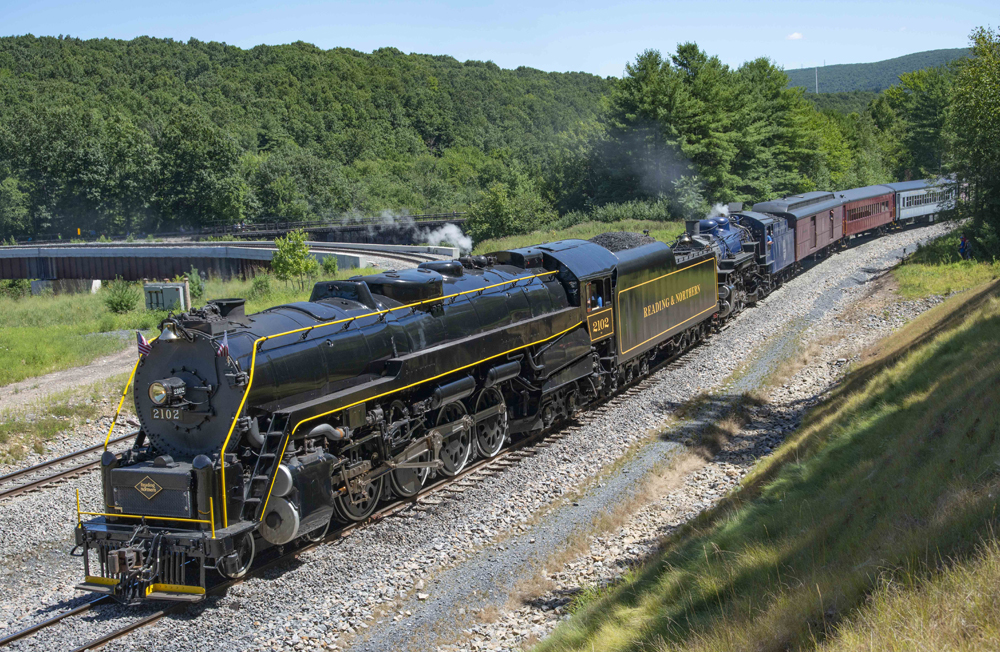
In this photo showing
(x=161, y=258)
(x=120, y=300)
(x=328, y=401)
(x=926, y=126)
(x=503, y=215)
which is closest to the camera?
(x=328, y=401)

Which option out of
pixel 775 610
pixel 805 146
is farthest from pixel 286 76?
pixel 775 610

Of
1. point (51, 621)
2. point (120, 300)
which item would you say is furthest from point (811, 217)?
point (51, 621)

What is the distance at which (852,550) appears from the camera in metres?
6.20

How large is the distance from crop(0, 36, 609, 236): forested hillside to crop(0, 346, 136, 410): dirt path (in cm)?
5123

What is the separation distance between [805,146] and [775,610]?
65827 millimetres

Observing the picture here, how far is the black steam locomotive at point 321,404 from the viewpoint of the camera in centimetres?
859

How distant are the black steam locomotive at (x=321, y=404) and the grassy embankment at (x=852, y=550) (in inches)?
148

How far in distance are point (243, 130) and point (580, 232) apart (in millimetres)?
51992

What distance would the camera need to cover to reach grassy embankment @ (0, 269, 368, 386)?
67.7ft

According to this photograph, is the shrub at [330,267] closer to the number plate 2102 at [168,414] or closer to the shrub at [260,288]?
the shrub at [260,288]

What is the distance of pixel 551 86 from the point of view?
152 meters

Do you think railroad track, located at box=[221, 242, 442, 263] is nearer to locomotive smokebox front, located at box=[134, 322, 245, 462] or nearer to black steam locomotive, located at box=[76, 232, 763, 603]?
black steam locomotive, located at box=[76, 232, 763, 603]

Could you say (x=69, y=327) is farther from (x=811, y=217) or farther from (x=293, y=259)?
(x=811, y=217)

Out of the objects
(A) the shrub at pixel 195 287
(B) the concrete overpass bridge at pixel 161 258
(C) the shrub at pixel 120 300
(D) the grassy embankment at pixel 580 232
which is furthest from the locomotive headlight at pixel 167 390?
(D) the grassy embankment at pixel 580 232
